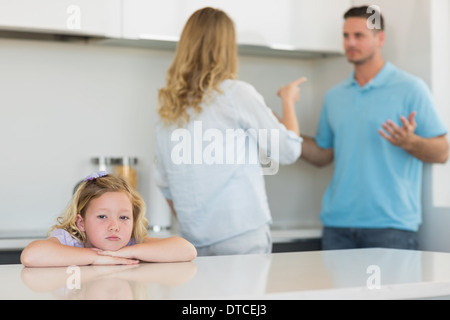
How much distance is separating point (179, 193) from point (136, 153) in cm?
75

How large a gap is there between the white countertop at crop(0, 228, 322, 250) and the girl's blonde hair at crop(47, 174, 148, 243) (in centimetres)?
61

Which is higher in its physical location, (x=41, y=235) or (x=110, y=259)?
(x=110, y=259)

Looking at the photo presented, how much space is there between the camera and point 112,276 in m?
1.16

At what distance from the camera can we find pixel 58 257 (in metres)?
1.33

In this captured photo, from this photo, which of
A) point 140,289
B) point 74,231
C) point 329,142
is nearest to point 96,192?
point 74,231

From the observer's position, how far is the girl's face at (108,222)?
1510 mm

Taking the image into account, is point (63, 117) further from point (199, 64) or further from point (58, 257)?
point (58, 257)

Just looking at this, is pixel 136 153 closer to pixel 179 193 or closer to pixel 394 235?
pixel 179 193

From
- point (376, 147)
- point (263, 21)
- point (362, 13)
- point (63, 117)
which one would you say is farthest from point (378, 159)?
point (63, 117)

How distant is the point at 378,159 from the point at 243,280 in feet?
4.85

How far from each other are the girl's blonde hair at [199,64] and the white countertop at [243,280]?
634mm

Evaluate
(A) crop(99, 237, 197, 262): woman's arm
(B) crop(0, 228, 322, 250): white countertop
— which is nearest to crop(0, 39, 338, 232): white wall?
(B) crop(0, 228, 322, 250): white countertop

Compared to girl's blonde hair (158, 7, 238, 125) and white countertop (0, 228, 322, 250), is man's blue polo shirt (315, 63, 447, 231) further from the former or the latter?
girl's blonde hair (158, 7, 238, 125)

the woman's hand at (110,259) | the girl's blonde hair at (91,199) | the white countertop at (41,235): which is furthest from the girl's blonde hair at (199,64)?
the woman's hand at (110,259)
